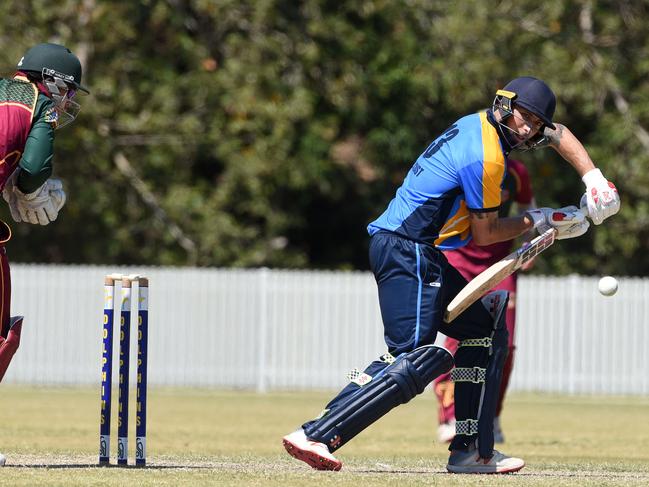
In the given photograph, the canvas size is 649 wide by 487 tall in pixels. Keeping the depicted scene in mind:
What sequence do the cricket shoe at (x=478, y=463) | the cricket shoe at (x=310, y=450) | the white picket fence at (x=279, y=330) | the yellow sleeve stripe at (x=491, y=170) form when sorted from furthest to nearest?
1. the white picket fence at (x=279, y=330)
2. the cricket shoe at (x=478, y=463)
3. the yellow sleeve stripe at (x=491, y=170)
4. the cricket shoe at (x=310, y=450)

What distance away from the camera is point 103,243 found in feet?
65.7

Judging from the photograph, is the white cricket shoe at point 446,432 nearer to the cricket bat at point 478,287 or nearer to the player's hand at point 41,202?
the cricket bat at point 478,287

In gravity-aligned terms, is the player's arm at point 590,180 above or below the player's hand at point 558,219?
above

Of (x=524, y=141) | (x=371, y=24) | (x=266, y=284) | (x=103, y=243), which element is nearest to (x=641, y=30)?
(x=371, y=24)

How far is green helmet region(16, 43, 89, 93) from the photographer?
642 centimetres

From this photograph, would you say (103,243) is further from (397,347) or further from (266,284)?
(397,347)

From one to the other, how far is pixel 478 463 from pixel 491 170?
147 centimetres

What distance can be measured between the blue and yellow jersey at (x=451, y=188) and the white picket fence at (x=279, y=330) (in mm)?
11362

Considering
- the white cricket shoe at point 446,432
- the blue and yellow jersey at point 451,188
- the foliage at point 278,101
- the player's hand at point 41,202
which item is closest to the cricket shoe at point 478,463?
the blue and yellow jersey at point 451,188

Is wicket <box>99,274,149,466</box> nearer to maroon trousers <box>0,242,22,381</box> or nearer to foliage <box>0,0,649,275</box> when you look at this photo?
maroon trousers <box>0,242,22,381</box>

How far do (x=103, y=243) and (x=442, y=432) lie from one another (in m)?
11.1

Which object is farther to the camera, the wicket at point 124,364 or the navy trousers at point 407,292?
the navy trousers at point 407,292

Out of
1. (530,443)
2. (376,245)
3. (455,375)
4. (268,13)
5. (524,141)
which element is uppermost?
(268,13)

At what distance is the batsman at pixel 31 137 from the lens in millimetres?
6211
